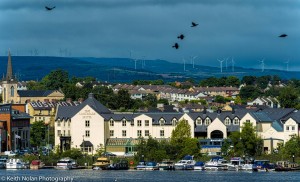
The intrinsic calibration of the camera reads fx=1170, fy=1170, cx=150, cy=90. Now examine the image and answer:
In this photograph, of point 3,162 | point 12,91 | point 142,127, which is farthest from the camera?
point 12,91

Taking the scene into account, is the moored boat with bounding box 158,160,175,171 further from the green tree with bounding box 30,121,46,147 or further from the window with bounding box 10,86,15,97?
the window with bounding box 10,86,15,97

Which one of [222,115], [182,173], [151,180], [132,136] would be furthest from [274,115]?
[151,180]

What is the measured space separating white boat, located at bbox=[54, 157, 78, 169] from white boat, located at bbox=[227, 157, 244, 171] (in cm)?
1417

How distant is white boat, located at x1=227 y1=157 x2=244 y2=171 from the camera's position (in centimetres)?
10376

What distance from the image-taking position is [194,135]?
4621 inches

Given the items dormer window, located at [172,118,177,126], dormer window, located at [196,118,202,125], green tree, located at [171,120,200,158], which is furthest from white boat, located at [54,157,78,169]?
dormer window, located at [196,118,202,125]

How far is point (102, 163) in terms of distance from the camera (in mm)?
105875

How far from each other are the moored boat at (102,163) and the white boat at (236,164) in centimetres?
1101

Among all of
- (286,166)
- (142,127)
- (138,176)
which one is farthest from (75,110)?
(138,176)

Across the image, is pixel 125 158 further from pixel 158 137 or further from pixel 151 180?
pixel 151 180

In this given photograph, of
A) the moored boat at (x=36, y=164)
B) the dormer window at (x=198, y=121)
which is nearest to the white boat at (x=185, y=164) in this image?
the dormer window at (x=198, y=121)

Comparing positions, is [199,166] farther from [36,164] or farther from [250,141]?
[36,164]

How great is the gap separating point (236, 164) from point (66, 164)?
15.4 meters

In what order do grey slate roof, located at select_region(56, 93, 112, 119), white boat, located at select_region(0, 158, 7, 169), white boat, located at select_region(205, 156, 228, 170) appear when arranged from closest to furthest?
white boat, located at select_region(205, 156, 228, 170) < white boat, located at select_region(0, 158, 7, 169) < grey slate roof, located at select_region(56, 93, 112, 119)
